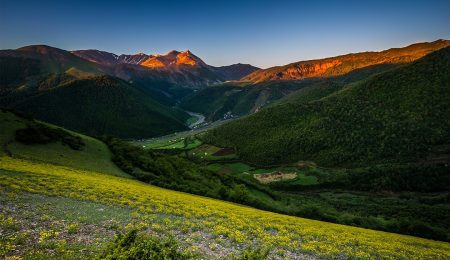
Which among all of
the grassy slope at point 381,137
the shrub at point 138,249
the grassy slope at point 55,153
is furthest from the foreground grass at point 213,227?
the grassy slope at point 381,137

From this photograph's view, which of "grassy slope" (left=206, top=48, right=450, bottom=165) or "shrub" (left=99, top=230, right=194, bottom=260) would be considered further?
"grassy slope" (left=206, top=48, right=450, bottom=165)

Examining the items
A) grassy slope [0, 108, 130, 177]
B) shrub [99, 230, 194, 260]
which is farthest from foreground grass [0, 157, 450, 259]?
grassy slope [0, 108, 130, 177]

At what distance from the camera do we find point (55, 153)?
2800 inches

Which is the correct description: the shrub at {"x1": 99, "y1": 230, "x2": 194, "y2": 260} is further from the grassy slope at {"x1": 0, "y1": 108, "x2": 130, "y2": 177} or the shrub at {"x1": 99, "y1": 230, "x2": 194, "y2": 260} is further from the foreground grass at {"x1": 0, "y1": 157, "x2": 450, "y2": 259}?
the grassy slope at {"x1": 0, "y1": 108, "x2": 130, "y2": 177}

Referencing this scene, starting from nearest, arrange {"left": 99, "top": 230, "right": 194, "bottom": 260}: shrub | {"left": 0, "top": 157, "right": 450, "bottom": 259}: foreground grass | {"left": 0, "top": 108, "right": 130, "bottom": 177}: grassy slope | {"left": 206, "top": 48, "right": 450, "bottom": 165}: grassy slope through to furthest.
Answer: {"left": 99, "top": 230, "right": 194, "bottom": 260}: shrub → {"left": 0, "top": 157, "right": 450, "bottom": 259}: foreground grass → {"left": 0, "top": 108, "right": 130, "bottom": 177}: grassy slope → {"left": 206, "top": 48, "right": 450, "bottom": 165}: grassy slope

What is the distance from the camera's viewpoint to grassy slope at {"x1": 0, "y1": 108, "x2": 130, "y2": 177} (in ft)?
216

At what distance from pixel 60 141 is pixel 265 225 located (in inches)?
2534

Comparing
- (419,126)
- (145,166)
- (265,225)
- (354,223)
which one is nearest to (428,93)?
(419,126)

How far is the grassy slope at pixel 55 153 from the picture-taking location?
6575 cm

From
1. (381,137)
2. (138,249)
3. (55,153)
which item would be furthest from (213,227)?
(381,137)

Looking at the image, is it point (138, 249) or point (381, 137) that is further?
point (381, 137)

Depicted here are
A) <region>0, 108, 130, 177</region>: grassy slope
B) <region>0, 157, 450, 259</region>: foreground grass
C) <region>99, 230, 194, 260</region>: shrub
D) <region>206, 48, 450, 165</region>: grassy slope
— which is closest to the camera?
<region>99, 230, 194, 260</region>: shrub

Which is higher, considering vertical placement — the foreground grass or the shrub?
the shrub

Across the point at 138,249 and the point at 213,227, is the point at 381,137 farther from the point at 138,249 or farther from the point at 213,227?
the point at 138,249
